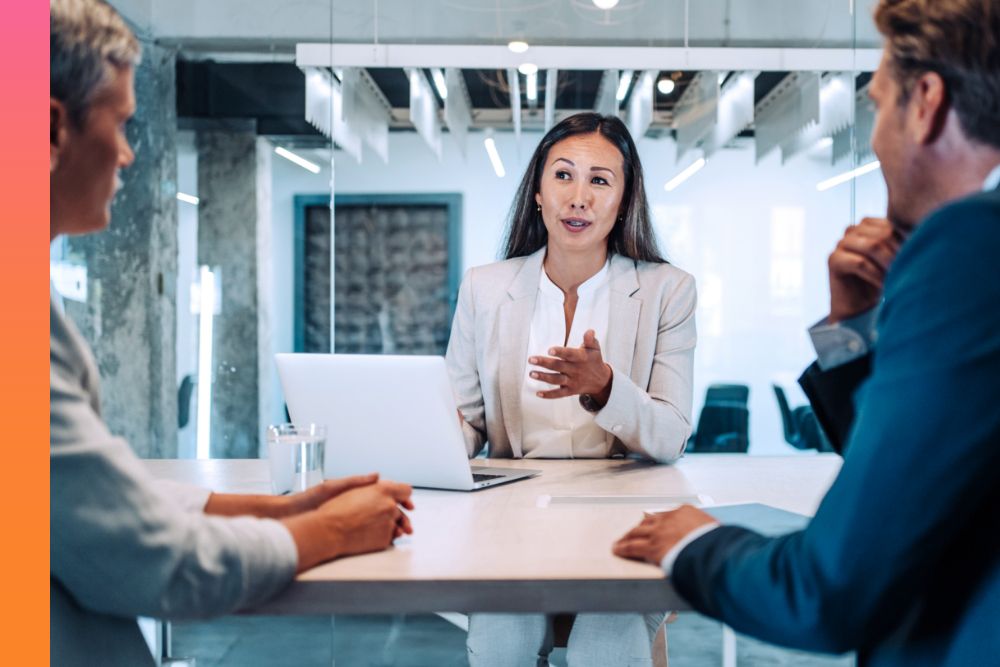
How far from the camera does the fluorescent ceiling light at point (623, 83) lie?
182 inches

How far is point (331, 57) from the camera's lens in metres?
4.47

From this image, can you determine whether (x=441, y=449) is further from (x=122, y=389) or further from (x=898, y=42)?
A: (x=122, y=389)

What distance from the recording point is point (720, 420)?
490 cm

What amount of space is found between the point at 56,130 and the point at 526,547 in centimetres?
73

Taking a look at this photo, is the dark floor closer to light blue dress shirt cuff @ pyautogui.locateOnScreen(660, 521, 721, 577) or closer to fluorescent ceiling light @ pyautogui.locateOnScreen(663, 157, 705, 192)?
fluorescent ceiling light @ pyautogui.locateOnScreen(663, 157, 705, 192)

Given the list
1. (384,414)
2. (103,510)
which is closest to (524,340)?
(384,414)

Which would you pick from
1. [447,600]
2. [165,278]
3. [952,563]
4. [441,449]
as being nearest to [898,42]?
[952,563]

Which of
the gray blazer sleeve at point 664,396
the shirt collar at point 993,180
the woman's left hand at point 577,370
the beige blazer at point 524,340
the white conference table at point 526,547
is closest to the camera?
the shirt collar at point 993,180

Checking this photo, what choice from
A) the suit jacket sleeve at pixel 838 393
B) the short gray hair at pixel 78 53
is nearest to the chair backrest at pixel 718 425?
the suit jacket sleeve at pixel 838 393

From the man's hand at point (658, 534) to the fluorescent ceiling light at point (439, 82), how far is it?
377 centimetres

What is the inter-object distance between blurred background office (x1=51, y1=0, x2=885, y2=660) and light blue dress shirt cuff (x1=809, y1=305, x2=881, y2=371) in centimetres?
343

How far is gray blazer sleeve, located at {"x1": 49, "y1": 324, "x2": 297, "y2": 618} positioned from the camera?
844 mm

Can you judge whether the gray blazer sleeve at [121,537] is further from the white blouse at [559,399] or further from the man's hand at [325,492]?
the white blouse at [559,399]

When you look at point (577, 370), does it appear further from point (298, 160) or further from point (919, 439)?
point (298, 160)
